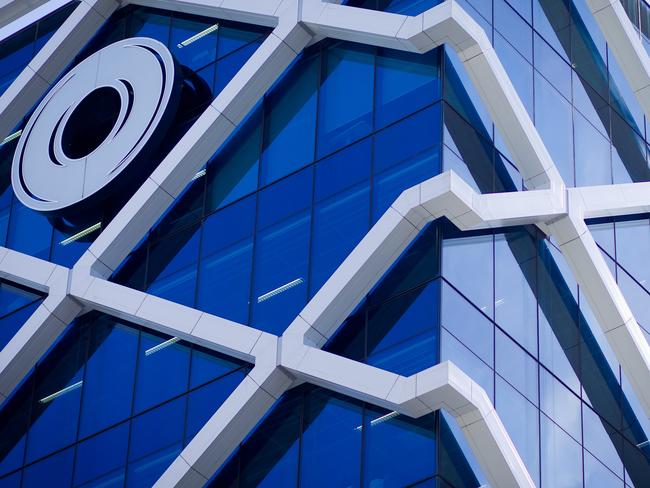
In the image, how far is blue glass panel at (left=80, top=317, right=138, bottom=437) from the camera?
4584 cm

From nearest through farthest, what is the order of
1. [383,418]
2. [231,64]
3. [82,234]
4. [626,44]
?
[383,418] < [231,64] < [82,234] < [626,44]

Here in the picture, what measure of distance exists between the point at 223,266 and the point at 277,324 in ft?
9.99

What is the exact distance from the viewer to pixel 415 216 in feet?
134

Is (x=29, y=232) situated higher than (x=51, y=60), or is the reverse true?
(x=51, y=60)

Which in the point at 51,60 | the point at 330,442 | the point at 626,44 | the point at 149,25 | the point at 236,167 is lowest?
the point at 330,442

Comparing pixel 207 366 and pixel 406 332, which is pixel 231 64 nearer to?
pixel 207 366

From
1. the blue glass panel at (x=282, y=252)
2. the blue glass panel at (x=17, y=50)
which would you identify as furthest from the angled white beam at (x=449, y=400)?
the blue glass panel at (x=17, y=50)

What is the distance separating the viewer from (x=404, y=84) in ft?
144

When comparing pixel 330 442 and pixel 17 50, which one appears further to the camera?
pixel 17 50

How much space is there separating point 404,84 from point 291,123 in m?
3.69

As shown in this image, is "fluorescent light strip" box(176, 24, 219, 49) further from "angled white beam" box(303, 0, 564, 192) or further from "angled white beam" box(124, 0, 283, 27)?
"angled white beam" box(303, 0, 564, 192)

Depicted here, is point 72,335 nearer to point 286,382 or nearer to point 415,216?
point 286,382

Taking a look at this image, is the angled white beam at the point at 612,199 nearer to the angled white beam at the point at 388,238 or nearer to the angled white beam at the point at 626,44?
the angled white beam at the point at 388,238

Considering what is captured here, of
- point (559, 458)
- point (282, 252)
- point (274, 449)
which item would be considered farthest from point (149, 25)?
point (559, 458)
